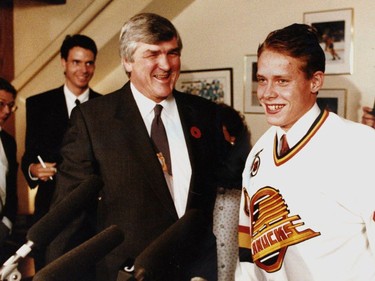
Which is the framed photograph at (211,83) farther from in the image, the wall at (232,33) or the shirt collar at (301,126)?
the shirt collar at (301,126)

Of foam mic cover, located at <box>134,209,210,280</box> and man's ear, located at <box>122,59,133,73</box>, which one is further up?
man's ear, located at <box>122,59,133,73</box>

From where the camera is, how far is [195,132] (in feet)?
A: 5.69

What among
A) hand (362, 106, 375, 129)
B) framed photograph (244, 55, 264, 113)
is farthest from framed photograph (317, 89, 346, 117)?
framed photograph (244, 55, 264, 113)

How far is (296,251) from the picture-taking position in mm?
1277

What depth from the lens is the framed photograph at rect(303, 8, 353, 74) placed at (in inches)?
99.0

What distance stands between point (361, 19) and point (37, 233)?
214 centimetres

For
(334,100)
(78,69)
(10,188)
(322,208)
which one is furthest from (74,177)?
(334,100)

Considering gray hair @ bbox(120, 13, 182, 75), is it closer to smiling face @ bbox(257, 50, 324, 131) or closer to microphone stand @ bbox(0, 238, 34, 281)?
smiling face @ bbox(257, 50, 324, 131)

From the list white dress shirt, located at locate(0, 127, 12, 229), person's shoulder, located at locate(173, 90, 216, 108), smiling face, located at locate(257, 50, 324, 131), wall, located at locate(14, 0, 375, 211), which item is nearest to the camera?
smiling face, located at locate(257, 50, 324, 131)

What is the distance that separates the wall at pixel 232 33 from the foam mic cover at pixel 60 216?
1.87 meters

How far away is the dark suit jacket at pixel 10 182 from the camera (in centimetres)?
231

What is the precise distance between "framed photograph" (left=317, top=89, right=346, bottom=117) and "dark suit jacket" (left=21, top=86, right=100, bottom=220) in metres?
1.47

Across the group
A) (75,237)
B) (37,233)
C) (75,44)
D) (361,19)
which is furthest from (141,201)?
(361,19)

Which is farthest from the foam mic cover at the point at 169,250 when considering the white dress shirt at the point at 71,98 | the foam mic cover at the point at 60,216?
the white dress shirt at the point at 71,98
